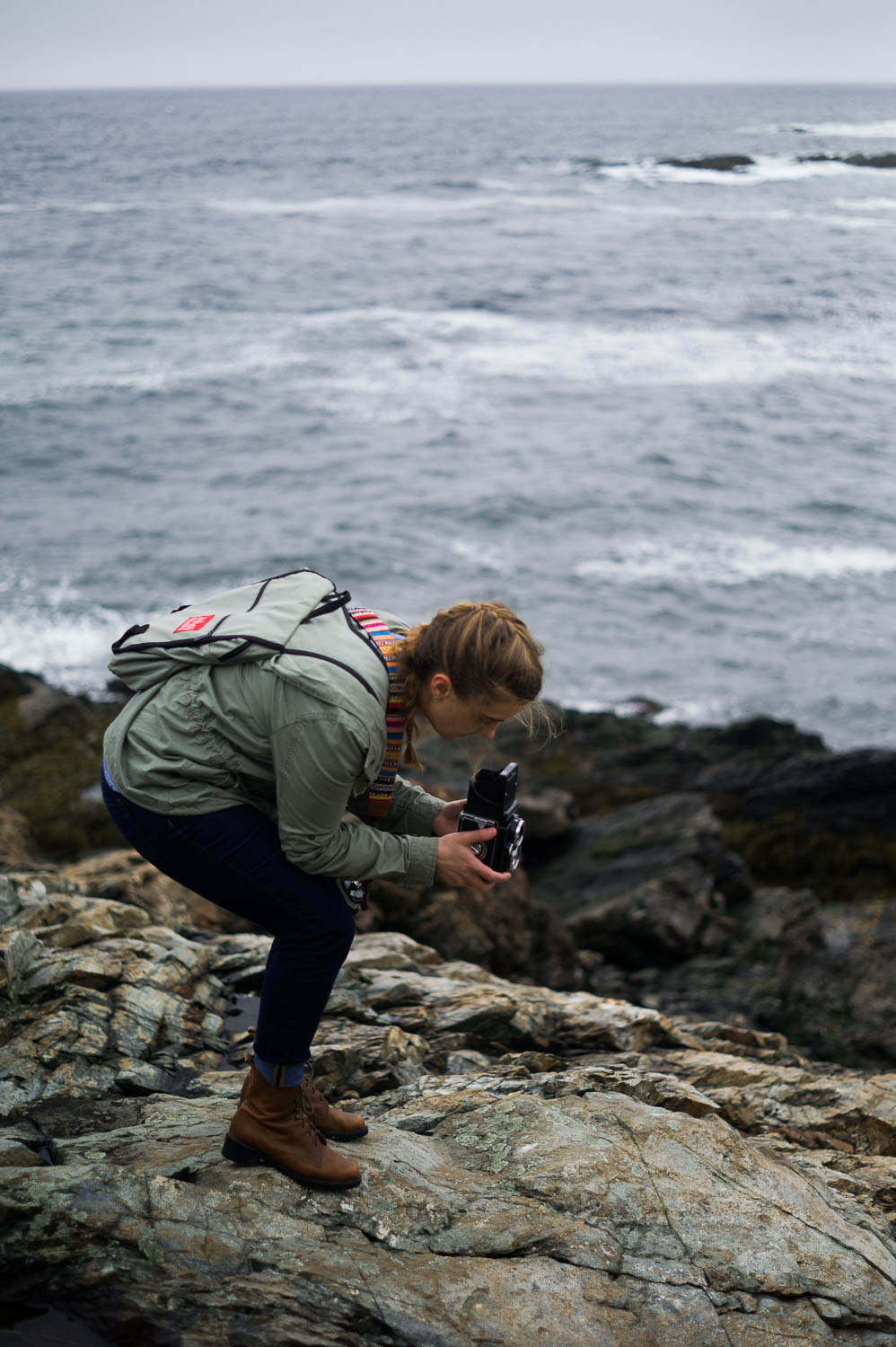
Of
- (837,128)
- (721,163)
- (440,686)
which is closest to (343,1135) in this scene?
(440,686)

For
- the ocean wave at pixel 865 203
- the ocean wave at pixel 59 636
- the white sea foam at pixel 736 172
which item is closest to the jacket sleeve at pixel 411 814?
the ocean wave at pixel 59 636

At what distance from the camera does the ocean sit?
84.0 ft

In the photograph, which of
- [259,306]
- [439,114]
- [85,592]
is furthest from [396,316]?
[439,114]

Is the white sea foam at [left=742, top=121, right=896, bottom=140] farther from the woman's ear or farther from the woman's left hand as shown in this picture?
the woman's ear

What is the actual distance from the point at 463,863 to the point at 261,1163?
1.22m

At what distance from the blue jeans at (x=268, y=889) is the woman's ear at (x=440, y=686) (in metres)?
0.64

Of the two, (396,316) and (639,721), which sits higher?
(396,316)

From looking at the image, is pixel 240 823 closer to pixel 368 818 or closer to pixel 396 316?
pixel 368 818

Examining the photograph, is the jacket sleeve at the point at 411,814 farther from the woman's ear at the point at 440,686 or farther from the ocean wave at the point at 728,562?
the ocean wave at the point at 728,562

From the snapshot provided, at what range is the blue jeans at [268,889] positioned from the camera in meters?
2.97

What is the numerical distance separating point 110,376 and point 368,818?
44.1m

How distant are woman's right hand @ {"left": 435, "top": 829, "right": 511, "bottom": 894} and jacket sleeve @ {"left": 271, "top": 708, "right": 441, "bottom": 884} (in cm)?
7

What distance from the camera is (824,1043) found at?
9.07m

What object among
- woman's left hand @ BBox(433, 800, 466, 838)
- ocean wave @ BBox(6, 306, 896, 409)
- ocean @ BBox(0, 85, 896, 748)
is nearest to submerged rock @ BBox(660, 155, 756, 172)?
ocean @ BBox(0, 85, 896, 748)
